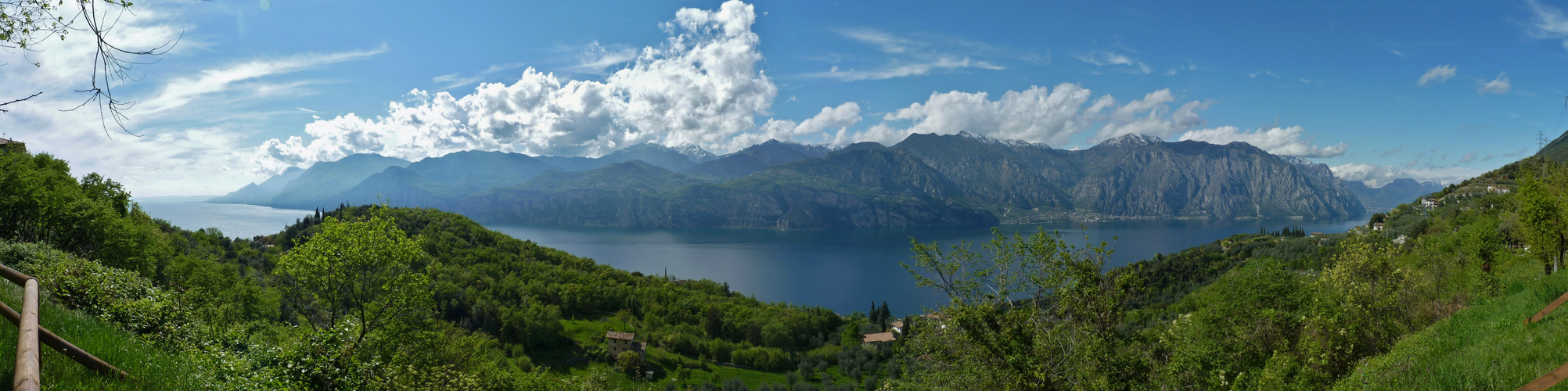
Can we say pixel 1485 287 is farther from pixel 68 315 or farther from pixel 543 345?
pixel 543 345

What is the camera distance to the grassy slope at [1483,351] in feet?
18.9

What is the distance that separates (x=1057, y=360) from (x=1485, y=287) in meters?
13.3

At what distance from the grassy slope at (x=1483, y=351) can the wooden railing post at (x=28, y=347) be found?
964 cm

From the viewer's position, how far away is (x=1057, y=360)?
28.6 feet

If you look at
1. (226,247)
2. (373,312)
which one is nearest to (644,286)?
(226,247)

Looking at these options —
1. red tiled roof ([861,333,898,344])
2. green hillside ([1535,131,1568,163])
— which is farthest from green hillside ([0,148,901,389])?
green hillside ([1535,131,1568,163])

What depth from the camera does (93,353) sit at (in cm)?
470

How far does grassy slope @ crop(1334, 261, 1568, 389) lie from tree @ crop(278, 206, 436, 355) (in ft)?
55.0

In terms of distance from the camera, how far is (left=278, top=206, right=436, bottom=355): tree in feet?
42.8

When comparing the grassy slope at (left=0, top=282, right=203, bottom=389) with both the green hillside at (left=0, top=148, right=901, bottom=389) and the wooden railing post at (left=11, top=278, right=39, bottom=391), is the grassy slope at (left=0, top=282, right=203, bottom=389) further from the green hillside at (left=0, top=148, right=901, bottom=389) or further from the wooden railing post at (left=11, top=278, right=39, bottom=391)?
the wooden railing post at (left=11, top=278, right=39, bottom=391)

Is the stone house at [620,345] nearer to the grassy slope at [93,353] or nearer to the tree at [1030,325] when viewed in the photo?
the tree at [1030,325]

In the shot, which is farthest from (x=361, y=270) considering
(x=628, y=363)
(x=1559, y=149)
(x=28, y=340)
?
(x=1559, y=149)

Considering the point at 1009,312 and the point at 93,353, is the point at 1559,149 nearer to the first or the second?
the point at 1009,312

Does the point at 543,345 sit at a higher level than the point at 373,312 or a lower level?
lower
